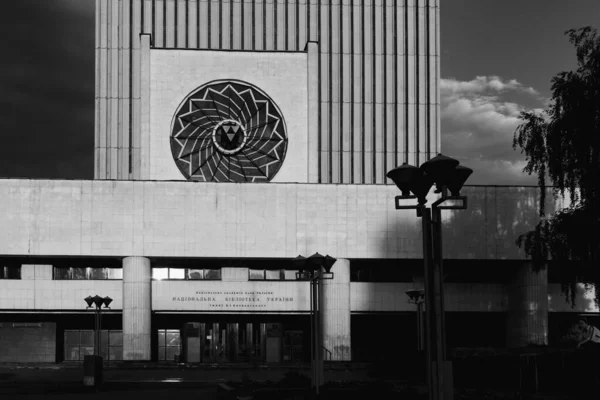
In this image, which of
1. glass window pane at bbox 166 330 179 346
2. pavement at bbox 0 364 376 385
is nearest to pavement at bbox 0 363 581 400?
pavement at bbox 0 364 376 385

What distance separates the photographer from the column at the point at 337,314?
171ft

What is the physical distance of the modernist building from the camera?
51.9m

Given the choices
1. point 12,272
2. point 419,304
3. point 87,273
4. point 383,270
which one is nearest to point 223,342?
point 87,273

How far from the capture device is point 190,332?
181 feet

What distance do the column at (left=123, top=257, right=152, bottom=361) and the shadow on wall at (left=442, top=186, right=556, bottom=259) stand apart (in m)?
18.6

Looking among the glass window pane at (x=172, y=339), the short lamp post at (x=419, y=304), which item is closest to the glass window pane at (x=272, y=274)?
the glass window pane at (x=172, y=339)

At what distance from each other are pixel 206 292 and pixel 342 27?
27500mm

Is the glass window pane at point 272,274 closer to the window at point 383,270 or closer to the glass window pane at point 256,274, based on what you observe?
the glass window pane at point 256,274

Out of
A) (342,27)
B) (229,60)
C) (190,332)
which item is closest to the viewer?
(190,332)

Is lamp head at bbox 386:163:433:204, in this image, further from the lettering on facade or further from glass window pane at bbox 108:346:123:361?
glass window pane at bbox 108:346:123:361

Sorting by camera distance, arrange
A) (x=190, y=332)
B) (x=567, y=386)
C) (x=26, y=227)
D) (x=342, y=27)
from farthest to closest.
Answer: (x=342, y=27)
(x=190, y=332)
(x=26, y=227)
(x=567, y=386)

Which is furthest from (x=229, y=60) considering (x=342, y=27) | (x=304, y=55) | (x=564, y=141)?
(x=564, y=141)

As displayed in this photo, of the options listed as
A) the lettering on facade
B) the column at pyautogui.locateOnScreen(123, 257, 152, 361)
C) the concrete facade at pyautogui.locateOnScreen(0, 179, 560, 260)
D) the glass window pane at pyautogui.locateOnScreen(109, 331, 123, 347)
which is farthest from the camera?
the glass window pane at pyautogui.locateOnScreen(109, 331, 123, 347)

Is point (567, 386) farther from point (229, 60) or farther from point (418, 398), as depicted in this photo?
point (229, 60)
